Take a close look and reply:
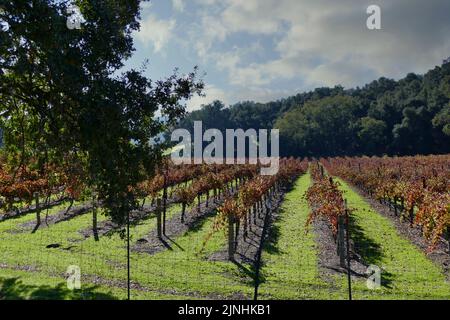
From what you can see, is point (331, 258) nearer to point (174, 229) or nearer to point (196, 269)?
point (196, 269)

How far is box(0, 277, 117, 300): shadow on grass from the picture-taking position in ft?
32.9

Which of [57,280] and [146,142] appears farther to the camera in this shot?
[57,280]

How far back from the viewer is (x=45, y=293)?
10.4 m

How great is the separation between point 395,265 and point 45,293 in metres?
10.3

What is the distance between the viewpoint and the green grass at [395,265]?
10665 millimetres

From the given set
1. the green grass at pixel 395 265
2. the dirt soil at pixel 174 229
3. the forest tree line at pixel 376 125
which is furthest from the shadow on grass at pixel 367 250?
the forest tree line at pixel 376 125

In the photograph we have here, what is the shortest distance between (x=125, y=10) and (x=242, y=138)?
299 feet

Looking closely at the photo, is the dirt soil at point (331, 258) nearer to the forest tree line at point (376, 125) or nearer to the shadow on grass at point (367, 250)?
the shadow on grass at point (367, 250)

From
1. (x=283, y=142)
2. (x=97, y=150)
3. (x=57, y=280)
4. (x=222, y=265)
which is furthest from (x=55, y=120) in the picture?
(x=283, y=142)

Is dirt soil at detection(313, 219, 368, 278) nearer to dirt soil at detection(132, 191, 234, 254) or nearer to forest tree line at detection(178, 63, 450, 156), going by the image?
dirt soil at detection(132, 191, 234, 254)

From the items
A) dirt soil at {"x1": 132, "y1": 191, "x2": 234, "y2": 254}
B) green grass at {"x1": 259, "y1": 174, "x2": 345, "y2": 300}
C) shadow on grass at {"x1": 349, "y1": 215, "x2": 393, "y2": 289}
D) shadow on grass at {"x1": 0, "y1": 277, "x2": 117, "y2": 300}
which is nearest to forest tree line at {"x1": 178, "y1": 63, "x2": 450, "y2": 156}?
dirt soil at {"x1": 132, "y1": 191, "x2": 234, "y2": 254}

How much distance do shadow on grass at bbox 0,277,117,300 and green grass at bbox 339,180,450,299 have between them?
259 inches

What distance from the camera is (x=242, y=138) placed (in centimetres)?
10150
